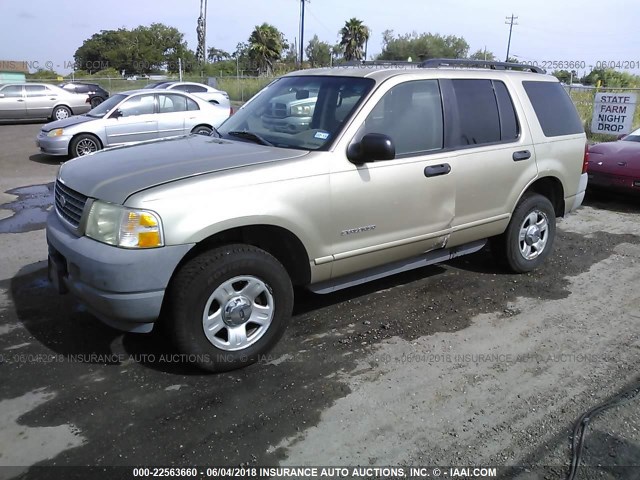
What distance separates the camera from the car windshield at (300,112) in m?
3.98

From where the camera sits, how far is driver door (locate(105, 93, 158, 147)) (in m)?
11.6

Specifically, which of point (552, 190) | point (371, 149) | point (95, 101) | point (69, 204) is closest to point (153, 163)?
point (69, 204)

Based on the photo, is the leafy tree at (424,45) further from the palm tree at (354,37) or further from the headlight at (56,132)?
the headlight at (56,132)

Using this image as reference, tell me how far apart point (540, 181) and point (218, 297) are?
355 centimetres

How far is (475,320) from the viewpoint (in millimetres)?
4406

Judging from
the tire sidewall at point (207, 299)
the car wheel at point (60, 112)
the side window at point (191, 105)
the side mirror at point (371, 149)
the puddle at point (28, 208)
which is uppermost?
the side window at point (191, 105)

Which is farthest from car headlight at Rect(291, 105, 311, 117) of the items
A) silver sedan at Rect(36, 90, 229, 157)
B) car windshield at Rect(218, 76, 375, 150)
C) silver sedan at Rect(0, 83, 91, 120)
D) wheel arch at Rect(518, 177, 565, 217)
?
silver sedan at Rect(0, 83, 91, 120)

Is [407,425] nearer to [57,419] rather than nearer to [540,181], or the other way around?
[57,419]

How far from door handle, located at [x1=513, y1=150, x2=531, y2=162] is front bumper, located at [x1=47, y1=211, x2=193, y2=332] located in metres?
3.10

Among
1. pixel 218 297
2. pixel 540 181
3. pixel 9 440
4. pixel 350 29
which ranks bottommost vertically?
pixel 9 440

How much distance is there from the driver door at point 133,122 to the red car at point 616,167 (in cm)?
853

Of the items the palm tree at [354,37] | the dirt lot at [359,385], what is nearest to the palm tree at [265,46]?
the palm tree at [354,37]

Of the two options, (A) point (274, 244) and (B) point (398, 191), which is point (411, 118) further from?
(A) point (274, 244)

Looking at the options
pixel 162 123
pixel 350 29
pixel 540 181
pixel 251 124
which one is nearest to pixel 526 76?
pixel 540 181
